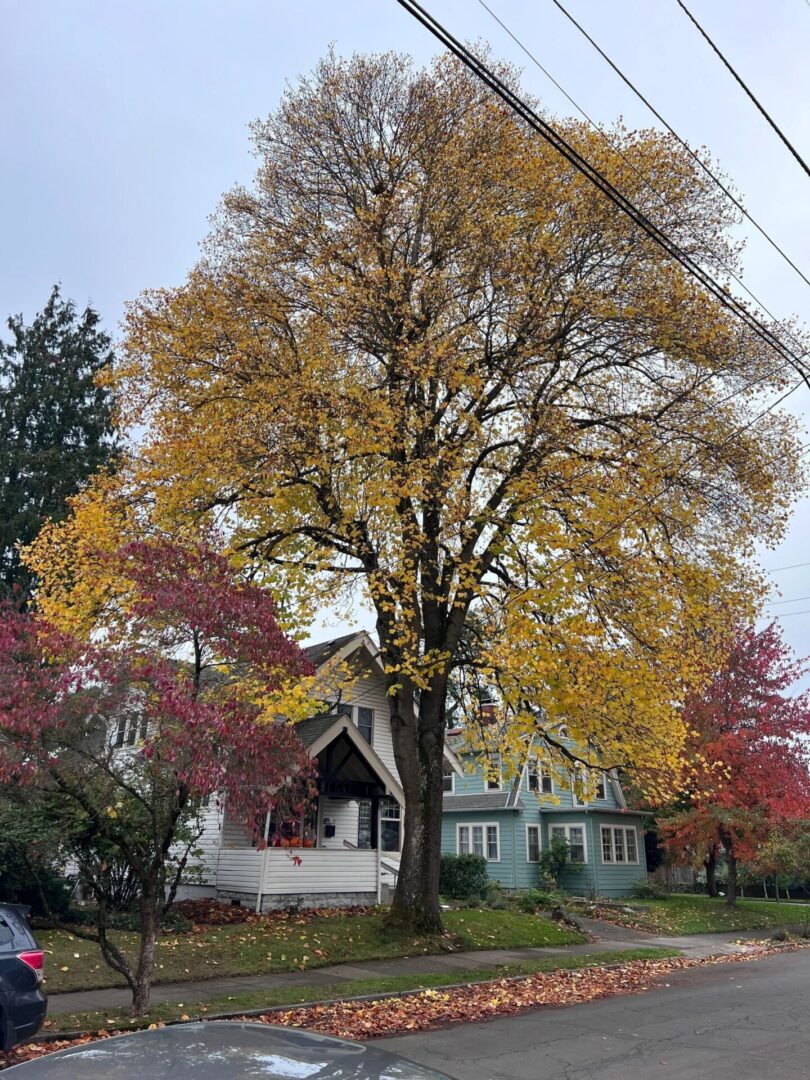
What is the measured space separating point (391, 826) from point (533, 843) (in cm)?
1050

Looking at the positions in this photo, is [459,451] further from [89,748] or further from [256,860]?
[256,860]

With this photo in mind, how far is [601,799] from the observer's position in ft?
112

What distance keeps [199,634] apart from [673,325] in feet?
33.7

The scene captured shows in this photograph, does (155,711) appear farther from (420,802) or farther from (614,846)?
(614,846)

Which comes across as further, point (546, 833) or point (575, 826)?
point (546, 833)

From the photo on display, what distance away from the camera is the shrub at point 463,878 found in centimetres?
2458

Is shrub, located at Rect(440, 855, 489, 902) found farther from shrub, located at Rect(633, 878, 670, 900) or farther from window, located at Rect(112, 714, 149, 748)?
window, located at Rect(112, 714, 149, 748)

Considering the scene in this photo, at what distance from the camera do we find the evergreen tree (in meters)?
28.2

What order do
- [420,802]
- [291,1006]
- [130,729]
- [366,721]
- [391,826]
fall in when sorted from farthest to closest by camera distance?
1. [391,826]
2. [366,721]
3. [420,802]
4. [291,1006]
5. [130,729]

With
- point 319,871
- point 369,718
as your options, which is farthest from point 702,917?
point 319,871

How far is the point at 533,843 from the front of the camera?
33.2 m

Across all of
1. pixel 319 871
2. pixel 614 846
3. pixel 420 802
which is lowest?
pixel 319 871

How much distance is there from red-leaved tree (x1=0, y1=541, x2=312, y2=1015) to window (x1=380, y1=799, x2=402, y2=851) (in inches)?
635

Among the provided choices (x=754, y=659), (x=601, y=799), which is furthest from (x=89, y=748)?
(x=601, y=799)
